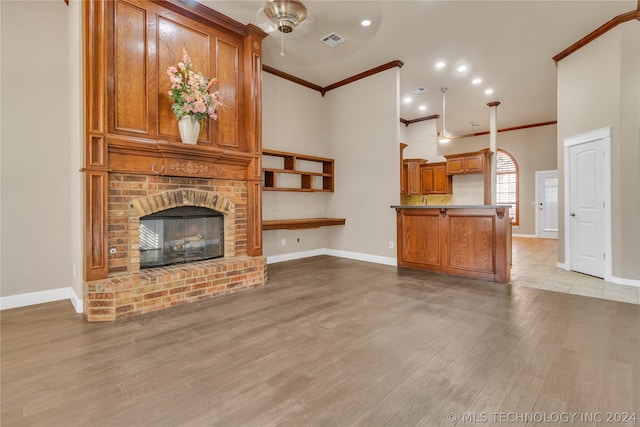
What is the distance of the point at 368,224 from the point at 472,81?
373cm

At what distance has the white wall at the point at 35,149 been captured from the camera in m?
3.09

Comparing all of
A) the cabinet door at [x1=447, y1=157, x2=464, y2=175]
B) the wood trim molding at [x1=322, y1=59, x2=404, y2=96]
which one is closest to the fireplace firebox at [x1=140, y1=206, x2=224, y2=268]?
the wood trim molding at [x1=322, y1=59, x2=404, y2=96]

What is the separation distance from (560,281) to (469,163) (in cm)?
464

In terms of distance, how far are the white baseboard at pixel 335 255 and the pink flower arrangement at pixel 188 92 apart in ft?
9.37

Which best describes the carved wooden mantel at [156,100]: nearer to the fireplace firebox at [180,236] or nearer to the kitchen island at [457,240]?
the fireplace firebox at [180,236]

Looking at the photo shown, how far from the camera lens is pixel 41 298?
327cm

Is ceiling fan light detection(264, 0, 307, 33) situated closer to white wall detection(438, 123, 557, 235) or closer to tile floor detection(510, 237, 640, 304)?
tile floor detection(510, 237, 640, 304)

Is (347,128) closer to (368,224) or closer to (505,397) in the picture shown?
(368,224)

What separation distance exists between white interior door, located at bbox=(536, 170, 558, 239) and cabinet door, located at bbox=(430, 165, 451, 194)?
3153mm

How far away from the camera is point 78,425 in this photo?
1448 mm

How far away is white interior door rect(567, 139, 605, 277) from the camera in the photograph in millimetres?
4363

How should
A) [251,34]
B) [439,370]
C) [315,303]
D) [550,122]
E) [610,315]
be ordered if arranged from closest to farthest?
[439,370], [610,315], [315,303], [251,34], [550,122]

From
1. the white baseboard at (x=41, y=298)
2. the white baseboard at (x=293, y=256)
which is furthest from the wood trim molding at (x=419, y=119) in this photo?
the white baseboard at (x=41, y=298)

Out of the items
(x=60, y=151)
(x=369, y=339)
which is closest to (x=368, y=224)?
(x=369, y=339)
